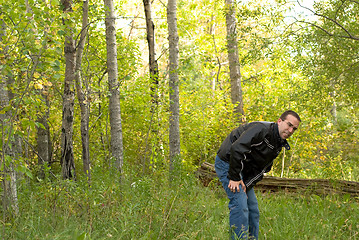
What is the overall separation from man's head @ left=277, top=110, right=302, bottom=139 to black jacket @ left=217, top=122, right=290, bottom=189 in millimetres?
59

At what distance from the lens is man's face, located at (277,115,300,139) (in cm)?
411

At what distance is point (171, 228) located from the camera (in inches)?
165

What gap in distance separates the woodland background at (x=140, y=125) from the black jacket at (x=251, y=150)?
0.79 metres

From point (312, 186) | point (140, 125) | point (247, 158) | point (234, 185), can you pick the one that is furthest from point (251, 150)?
point (140, 125)

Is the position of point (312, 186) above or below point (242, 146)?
below

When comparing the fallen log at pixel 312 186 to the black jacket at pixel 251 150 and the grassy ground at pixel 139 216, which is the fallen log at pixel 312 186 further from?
the black jacket at pixel 251 150

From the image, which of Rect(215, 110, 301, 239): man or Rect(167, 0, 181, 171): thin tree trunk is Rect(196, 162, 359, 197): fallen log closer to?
Rect(167, 0, 181, 171): thin tree trunk

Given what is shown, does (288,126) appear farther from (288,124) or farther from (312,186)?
(312,186)

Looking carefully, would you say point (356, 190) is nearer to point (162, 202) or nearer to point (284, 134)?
point (284, 134)

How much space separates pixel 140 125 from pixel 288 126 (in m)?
6.36

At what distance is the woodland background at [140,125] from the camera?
4.24 metres

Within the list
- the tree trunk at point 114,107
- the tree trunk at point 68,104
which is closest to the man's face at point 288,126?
the tree trunk at point 68,104

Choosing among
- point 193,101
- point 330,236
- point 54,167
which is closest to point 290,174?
point 193,101

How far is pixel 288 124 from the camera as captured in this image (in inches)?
162
